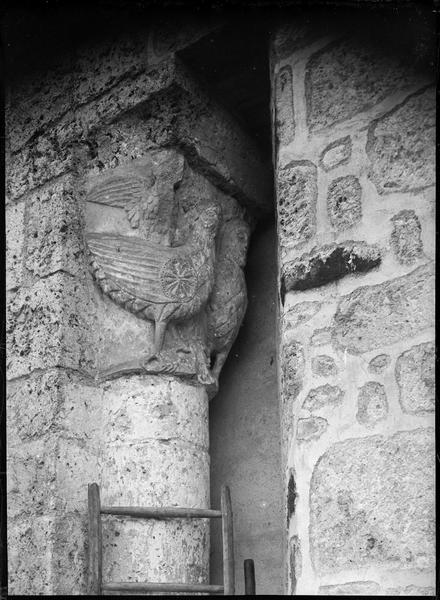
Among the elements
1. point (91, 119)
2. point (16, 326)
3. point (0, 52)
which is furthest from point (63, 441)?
point (0, 52)

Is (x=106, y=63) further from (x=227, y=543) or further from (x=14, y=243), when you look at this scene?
(x=227, y=543)

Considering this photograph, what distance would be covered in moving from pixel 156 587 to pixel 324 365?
0.81 m

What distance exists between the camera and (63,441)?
382cm

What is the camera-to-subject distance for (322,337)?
11.3 feet

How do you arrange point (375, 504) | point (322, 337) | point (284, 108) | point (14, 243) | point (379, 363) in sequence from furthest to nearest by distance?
point (14, 243), point (284, 108), point (322, 337), point (379, 363), point (375, 504)

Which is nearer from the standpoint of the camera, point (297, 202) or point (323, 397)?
point (323, 397)

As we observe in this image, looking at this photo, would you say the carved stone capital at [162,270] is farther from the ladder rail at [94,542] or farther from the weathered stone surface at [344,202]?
the weathered stone surface at [344,202]

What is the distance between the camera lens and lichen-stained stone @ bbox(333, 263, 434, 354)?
10.8ft

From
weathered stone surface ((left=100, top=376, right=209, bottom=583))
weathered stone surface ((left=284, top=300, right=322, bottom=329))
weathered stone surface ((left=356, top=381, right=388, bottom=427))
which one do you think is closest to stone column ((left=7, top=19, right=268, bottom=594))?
weathered stone surface ((left=100, top=376, right=209, bottom=583))

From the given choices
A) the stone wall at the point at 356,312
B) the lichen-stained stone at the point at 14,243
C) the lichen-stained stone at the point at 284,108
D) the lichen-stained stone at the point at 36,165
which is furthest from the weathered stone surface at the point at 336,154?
the lichen-stained stone at the point at 14,243

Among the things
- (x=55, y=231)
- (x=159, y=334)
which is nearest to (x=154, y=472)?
(x=159, y=334)

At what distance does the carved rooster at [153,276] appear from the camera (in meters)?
3.97

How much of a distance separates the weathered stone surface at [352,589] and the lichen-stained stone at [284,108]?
1229 mm

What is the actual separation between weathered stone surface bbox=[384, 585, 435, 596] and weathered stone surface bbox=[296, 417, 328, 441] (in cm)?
45
